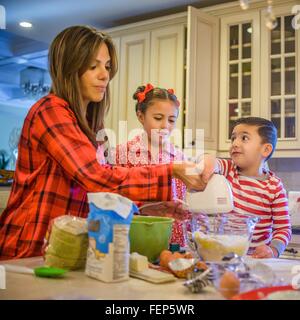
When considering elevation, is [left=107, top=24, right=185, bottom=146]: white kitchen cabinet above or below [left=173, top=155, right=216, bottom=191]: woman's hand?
above

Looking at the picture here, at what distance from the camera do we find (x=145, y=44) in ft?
8.80

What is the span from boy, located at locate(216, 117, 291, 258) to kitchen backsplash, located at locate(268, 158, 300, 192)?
1078mm

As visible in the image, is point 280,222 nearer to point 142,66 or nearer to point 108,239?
point 108,239

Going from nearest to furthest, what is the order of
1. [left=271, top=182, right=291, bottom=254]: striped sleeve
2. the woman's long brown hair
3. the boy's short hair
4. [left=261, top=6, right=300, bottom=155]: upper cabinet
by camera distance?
the woman's long brown hair < [left=271, top=182, right=291, bottom=254]: striped sleeve < the boy's short hair < [left=261, top=6, right=300, bottom=155]: upper cabinet

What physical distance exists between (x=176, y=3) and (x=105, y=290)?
89.5 inches

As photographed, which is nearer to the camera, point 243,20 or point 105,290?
point 105,290

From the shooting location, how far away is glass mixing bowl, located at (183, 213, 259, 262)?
0.77m

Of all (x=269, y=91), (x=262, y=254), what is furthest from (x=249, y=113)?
(x=262, y=254)

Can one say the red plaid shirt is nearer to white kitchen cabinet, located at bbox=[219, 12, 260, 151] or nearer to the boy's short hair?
the boy's short hair

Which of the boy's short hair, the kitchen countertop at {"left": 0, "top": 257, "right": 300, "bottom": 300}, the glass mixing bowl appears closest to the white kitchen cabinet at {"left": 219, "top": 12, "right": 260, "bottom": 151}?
the boy's short hair

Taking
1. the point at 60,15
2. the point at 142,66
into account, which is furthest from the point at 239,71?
the point at 60,15

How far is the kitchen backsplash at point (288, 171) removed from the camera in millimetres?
2492

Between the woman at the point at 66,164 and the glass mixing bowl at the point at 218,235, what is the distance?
8 cm
